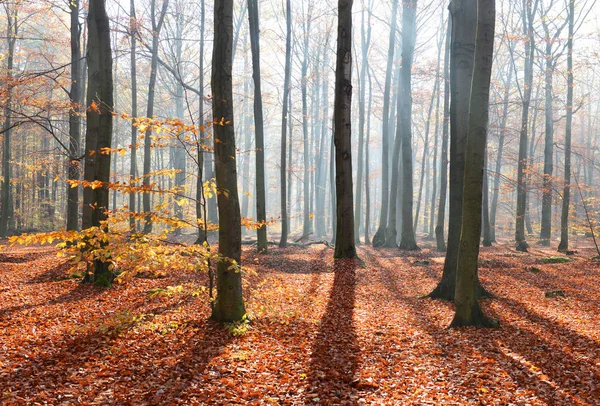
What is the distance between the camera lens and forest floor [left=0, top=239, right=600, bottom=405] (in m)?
3.94

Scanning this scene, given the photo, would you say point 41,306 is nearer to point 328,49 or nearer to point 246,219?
point 246,219

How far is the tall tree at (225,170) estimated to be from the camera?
561 centimetres

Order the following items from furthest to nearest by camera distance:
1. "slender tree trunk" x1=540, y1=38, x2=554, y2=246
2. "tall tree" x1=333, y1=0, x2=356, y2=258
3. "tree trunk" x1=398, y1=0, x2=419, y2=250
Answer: "slender tree trunk" x1=540, y1=38, x2=554, y2=246, "tree trunk" x1=398, y1=0, x2=419, y2=250, "tall tree" x1=333, y1=0, x2=356, y2=258

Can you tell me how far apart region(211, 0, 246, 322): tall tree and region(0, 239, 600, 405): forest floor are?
1.49 ft

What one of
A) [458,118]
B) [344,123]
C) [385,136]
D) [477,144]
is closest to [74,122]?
[344,123]

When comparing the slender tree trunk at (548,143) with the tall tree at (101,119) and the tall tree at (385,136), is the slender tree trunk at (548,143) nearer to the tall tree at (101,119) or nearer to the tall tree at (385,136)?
the tall tree at (385,136)

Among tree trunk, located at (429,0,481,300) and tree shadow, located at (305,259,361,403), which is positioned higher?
tree trunk, located at (429,0,481,300)

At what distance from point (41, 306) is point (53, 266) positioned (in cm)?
352

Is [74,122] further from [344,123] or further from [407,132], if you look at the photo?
[407,132]

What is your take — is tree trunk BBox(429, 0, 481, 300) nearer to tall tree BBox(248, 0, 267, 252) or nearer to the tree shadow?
the tree shadow

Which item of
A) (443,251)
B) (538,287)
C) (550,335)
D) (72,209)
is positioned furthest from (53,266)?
(443,251)

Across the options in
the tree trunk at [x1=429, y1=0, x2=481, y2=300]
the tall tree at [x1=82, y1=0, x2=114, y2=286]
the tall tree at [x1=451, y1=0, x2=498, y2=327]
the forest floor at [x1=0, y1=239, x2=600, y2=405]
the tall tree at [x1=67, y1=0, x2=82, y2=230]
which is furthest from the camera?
the tall tree at [x1=67, y1=0, x2=82, y2=230]

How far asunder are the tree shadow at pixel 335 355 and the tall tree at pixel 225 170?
136cm

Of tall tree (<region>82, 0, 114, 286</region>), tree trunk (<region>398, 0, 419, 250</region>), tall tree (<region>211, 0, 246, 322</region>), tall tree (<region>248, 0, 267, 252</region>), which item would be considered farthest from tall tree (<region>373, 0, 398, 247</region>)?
tall tree (<region>211, 0, 246, 322</region>)
